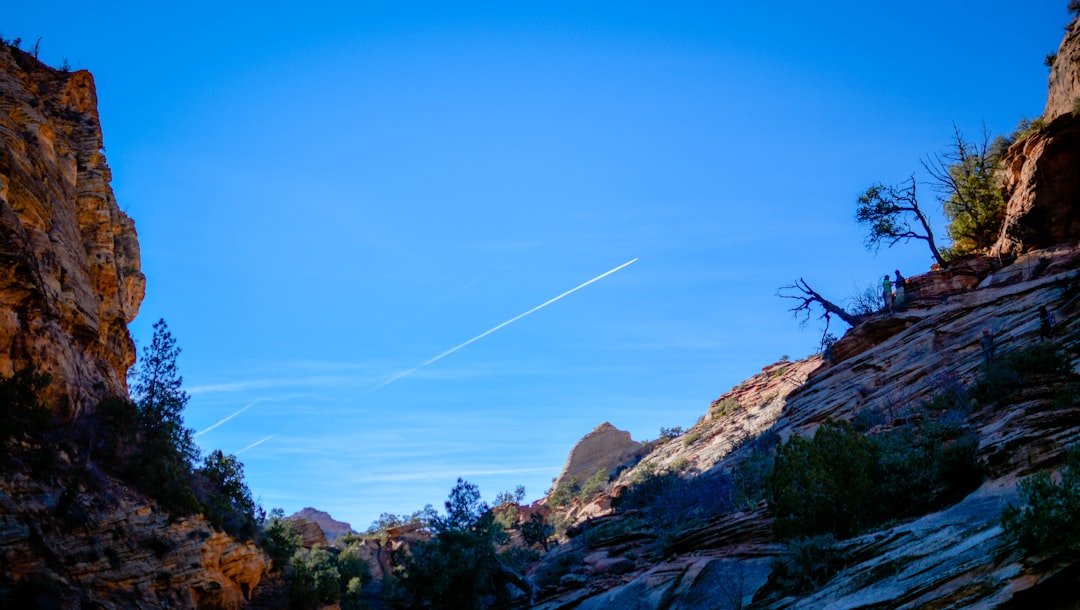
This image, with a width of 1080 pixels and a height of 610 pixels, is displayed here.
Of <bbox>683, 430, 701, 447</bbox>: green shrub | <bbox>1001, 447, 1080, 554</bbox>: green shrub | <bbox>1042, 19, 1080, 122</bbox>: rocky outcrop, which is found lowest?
<bbox>1001, 447, 1080, 554</bbox>: green shrub

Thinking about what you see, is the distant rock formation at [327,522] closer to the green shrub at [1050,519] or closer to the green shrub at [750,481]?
the green shrub at [750,481]

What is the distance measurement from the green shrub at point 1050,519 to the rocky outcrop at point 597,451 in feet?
200

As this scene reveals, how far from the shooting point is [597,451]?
72250 millimetres

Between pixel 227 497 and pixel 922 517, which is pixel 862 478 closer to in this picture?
pixel 922 517

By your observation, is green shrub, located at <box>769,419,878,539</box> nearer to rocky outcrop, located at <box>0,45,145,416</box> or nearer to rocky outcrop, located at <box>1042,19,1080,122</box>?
rocky outcrop, located at <box>0,45,145,416</box>

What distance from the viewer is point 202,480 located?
25234 mm

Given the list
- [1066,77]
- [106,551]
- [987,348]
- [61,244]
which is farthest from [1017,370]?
[61,244]

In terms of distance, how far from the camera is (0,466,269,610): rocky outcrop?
507 inches

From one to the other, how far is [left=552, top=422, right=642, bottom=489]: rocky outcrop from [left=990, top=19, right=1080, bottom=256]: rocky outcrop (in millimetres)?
45595

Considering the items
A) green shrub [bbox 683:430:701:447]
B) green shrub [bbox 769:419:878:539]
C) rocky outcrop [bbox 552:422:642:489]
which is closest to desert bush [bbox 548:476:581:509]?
rocky outcrop [bbox 552:422:642:489]

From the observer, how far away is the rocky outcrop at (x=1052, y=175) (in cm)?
2509

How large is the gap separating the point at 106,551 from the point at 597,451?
59870 mm

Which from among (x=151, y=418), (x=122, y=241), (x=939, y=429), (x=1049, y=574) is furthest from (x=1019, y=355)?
(x=122, y=241)

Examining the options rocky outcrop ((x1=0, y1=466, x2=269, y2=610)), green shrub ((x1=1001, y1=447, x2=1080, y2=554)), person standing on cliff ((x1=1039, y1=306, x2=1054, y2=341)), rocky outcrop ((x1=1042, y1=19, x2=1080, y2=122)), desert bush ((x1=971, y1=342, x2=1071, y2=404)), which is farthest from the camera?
rocky outcrop ((x1=1042, y1=19, x2=1080, y2=122))
